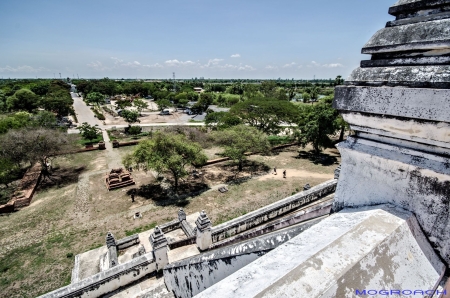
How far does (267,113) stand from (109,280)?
22.7 metres

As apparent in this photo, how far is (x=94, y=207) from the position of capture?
15609 millimetres

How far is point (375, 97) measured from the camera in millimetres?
2051

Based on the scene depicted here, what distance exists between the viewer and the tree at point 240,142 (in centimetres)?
2020

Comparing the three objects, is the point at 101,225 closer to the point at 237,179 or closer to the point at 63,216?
the point at 63,216

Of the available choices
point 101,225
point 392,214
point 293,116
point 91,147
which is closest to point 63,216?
point 101,225

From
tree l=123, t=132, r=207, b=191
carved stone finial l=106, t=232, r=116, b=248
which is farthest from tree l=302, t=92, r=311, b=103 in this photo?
carved stone finial l=106, t=232, r=116, b=248

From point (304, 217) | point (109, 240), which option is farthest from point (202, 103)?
point (304, 217)

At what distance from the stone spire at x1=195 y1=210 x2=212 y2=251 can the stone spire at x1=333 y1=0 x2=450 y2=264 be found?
7078 mm

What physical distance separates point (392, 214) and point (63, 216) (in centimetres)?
1736

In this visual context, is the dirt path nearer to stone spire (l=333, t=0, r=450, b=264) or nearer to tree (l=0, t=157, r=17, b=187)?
tree (l=0, t=157, r=17, b=187)

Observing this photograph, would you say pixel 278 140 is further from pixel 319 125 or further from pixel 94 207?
pixel 94 207

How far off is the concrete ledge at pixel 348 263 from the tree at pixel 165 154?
14153 millimetres

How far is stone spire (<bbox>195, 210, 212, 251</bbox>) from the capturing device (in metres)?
8.80

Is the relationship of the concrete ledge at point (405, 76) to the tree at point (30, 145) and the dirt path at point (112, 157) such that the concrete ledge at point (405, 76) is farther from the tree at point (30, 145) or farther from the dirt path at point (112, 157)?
the dirt path at point (112, 157)
